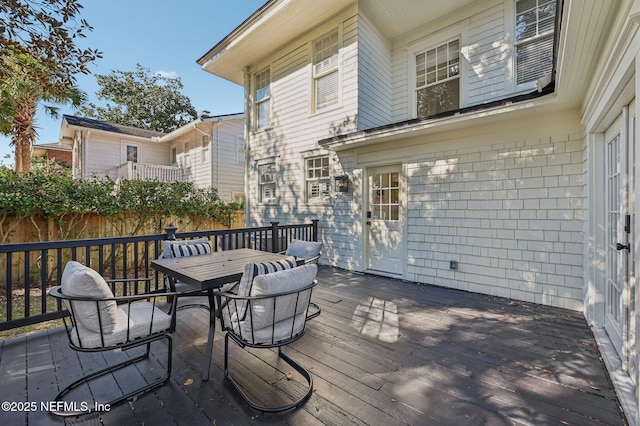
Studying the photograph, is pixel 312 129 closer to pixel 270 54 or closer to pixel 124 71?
pixel 270 54

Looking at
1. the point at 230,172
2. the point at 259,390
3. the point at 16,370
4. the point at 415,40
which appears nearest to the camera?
the point at 259,390

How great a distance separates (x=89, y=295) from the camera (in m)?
1.83

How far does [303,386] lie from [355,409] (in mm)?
439

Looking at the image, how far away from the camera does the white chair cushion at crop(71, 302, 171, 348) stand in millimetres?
1891

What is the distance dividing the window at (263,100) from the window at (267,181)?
116 centimetres

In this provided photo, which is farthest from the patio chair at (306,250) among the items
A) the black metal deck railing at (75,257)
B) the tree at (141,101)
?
the tree at (141,101)

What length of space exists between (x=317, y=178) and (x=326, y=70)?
245 cm

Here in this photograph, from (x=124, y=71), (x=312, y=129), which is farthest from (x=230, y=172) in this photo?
(x=124, y=71)

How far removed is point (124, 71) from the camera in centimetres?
2052

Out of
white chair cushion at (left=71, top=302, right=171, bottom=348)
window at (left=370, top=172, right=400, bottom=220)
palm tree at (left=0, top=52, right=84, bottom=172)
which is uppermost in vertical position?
palm tree at (left=0, top=52, right=84, bottom=172)

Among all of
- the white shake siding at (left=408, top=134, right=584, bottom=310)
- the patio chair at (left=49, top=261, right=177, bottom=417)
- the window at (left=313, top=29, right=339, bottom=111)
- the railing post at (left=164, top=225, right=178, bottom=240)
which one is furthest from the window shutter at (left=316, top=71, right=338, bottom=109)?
the patio chair at (left=49, top=261, right=177, bottom=417)

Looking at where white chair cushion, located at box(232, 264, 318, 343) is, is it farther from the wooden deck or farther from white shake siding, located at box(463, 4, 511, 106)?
white shake siding, located at box(463, 4, 511, 106)

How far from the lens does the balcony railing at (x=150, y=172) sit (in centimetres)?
1120

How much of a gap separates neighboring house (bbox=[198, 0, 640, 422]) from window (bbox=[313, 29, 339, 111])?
0.11 ft
